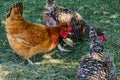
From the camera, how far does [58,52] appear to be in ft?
21.0

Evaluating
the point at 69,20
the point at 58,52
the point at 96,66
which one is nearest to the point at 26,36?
the point at 58,52

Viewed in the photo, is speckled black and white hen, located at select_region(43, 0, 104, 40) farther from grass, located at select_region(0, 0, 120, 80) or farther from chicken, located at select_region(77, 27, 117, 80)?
chicken, located at select_region(77, 27, 117, 80)

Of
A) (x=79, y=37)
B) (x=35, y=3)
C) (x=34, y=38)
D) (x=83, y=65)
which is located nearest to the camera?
(x=83, y=65)

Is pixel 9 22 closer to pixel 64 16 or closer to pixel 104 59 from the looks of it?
pixel 64 16

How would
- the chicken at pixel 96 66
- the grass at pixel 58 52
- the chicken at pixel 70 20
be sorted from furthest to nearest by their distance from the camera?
the chicken at pixel 70 20, the grass at pixel 58 52, the chicken at pixel 96 66

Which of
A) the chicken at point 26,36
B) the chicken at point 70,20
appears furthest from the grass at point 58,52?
the chicken at point 26,36

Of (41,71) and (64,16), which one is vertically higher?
(64,16)

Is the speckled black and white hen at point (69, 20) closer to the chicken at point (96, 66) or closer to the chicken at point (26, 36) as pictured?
the chicken at point (26, 36)

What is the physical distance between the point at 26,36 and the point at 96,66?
1465mm

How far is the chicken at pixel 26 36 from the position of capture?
5.67m

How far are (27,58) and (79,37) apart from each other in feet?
4.00

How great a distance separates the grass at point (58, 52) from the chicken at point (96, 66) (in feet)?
2.35

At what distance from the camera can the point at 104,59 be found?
4.86 m

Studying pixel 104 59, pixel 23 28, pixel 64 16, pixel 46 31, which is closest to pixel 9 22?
pixel 23 28
